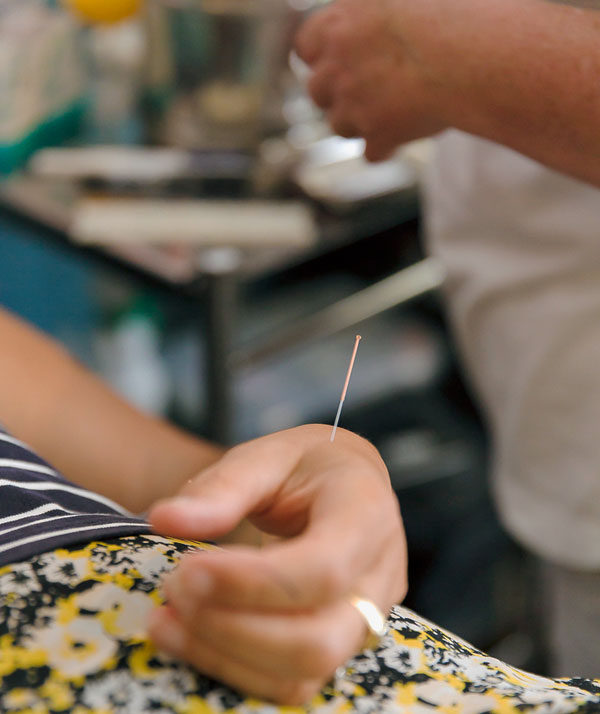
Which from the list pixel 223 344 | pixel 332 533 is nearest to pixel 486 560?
pixel 223 344

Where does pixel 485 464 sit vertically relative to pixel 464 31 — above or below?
below

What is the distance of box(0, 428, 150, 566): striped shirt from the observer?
467mm

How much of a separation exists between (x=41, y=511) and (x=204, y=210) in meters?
0.69

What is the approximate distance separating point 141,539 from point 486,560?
3.87 feet

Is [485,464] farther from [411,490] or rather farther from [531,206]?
[531,206]

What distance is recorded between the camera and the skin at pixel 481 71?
56 cm

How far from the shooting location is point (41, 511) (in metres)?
0.50

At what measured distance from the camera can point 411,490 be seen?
1.69 m

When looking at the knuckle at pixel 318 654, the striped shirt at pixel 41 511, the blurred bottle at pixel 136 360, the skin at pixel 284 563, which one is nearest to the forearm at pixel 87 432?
the striped shirt at pixel 41 511

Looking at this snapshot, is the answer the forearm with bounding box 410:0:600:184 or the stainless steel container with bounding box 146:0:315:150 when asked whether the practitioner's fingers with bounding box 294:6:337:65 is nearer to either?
the forearm with bounding box 410:0:600:184

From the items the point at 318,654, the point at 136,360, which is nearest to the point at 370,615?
the point at 318,654

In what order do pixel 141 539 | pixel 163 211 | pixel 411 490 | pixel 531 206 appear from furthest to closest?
pixel 411 490, pixel 163 211, pixel 531 206, pixel 141 539

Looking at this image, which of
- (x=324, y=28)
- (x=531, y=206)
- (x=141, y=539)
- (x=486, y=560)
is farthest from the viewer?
(x=486, y=560)

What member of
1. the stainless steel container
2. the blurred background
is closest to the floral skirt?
the blurred background
